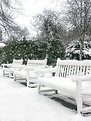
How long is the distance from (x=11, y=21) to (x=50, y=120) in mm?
11784

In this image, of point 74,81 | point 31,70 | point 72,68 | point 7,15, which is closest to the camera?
point 74,81

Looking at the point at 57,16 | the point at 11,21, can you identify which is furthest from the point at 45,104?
the point at 57,16

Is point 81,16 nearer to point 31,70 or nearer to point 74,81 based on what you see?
point 31,70

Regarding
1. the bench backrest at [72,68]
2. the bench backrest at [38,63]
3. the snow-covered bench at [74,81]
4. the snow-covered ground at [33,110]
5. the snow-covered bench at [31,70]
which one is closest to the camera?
the snow-covered ground at [33,110]

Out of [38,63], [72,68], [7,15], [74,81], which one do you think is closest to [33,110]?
[74,81]

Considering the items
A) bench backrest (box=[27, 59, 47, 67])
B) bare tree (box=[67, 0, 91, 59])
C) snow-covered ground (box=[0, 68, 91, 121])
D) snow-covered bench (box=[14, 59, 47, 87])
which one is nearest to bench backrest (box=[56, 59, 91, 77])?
snow-covered ground (box=[0, 68, 91, 121])

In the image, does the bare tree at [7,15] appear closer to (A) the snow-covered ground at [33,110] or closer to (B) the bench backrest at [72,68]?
(B) the bench backrest at [72,68]

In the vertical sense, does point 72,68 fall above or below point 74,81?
above

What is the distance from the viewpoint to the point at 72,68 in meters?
7.09

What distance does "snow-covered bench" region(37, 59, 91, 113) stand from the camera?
17.2ft

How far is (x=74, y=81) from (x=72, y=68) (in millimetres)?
1967

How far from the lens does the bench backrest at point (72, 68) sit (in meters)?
6.42

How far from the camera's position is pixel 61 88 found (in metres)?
5.81

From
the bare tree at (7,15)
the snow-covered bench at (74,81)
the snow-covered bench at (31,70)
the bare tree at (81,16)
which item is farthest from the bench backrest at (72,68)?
the bare tree at (81,16)
